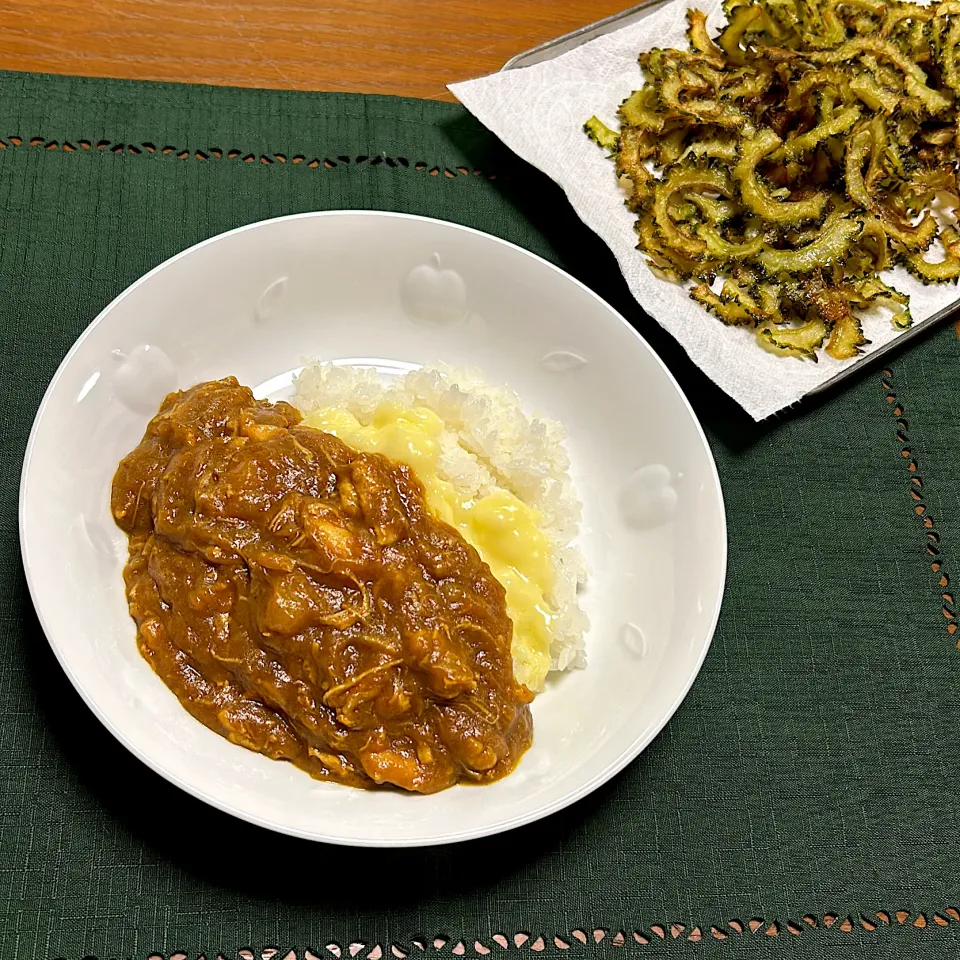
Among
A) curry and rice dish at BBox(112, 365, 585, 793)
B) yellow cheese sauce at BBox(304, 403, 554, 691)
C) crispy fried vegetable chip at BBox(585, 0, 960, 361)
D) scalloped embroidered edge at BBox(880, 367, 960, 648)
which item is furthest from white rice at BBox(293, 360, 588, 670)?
scalloped embroidered edge at BBox(880, 367, 960, 648)

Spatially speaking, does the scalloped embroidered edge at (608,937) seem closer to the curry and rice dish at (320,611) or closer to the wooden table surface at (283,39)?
the curry and rice dish at (320,611)

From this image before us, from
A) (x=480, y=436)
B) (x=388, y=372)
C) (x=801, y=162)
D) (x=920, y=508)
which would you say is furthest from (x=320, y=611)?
(x=801, y=162)

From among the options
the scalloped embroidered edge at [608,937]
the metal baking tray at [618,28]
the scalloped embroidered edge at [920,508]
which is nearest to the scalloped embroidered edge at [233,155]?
the metal baking tray at [618,28]

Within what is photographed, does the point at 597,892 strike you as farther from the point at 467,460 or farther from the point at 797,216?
the point at 797,216

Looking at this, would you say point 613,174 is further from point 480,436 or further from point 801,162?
point 480,436

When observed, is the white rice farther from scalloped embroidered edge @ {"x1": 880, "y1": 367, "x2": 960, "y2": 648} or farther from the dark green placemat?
scalloped embroidered edge @ {"x1": 880, "y1": 367, "x2": 960, "y2": 648}

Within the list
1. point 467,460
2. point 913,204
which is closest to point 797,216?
point 913,204
